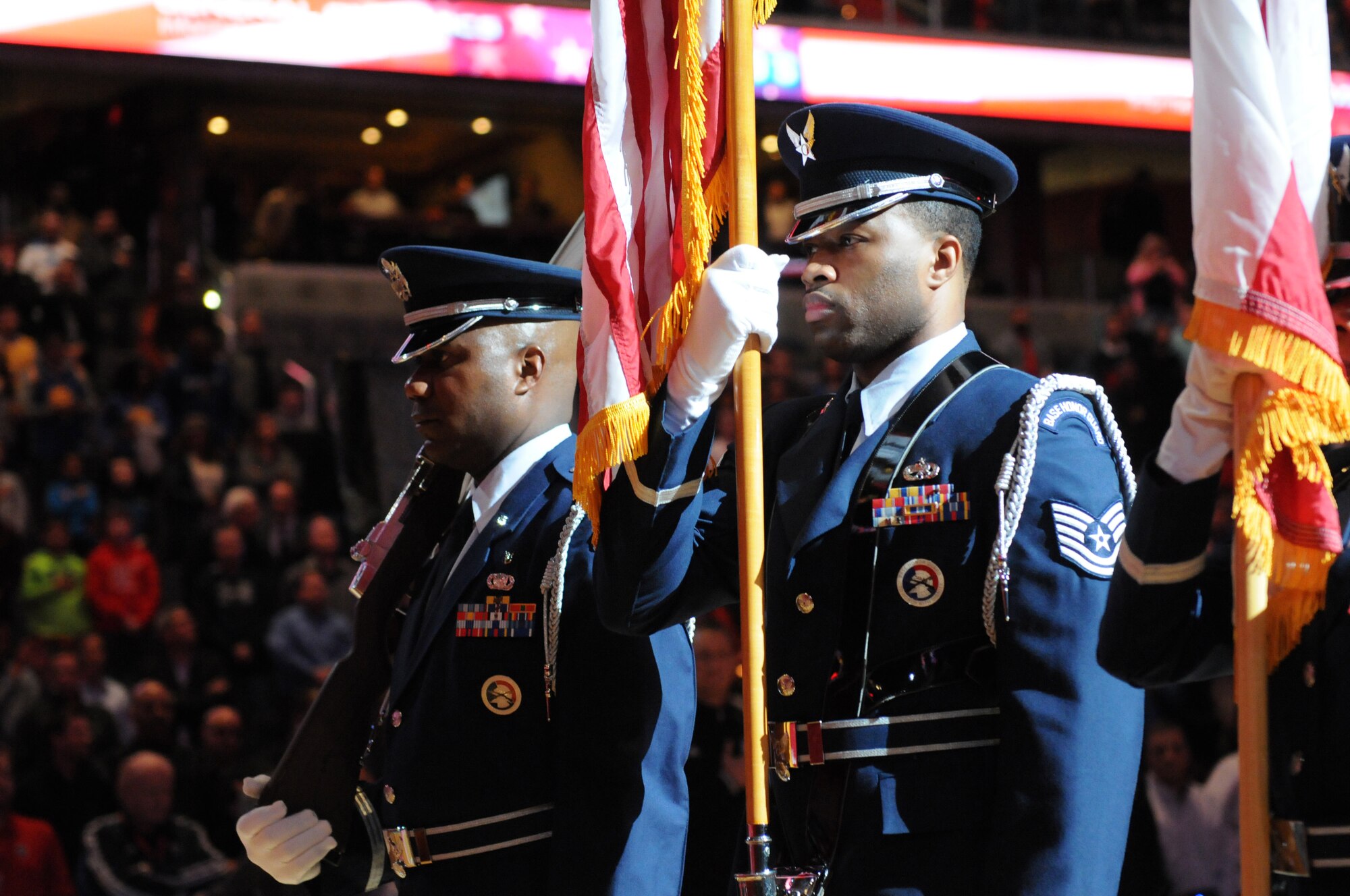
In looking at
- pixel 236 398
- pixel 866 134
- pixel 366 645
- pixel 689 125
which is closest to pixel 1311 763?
pixel 866 134

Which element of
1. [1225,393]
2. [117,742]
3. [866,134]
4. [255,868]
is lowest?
[117,742]

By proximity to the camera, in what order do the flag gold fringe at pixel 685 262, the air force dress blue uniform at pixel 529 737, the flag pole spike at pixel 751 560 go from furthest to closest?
the air force dress blue uniform at pixel 529 737 < the flag gold fringe at pixel 685 262 < the flag pole spike at pixel 751 560

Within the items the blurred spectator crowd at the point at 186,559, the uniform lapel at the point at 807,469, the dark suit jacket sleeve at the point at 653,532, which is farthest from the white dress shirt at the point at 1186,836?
the dark suit jacket sleeve at the point at 653,532

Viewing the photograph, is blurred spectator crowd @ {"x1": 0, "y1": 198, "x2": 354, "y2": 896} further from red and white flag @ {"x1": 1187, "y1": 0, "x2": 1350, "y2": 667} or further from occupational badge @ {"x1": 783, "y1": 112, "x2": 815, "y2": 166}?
red and white flag @ {"x1": 1187, "y1": 0, "x2": 1350, "y2": 667}

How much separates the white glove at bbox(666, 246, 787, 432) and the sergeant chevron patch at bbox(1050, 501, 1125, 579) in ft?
1.53

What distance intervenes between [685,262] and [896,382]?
37 cm

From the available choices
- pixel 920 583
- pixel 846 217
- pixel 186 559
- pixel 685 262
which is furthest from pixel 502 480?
pixel 186 559

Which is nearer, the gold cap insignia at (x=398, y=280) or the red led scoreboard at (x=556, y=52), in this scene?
the gold cap insignia at (x=398, y=280)

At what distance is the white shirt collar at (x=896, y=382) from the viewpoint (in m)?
2.70

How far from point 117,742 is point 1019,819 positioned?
6.12 m

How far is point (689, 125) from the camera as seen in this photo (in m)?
2.80

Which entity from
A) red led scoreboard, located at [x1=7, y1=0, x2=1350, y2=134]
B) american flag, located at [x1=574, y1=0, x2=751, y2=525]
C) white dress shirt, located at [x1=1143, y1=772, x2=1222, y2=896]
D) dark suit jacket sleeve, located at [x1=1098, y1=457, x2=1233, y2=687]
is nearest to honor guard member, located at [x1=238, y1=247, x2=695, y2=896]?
american flag, located at [x1=574, y1=0, x2=751, y2=525]

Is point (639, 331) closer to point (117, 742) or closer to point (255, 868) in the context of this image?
point (255, 868)

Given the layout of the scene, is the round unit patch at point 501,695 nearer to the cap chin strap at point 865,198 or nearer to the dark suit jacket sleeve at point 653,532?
the dark suit jacket sleeve at point 653,532
